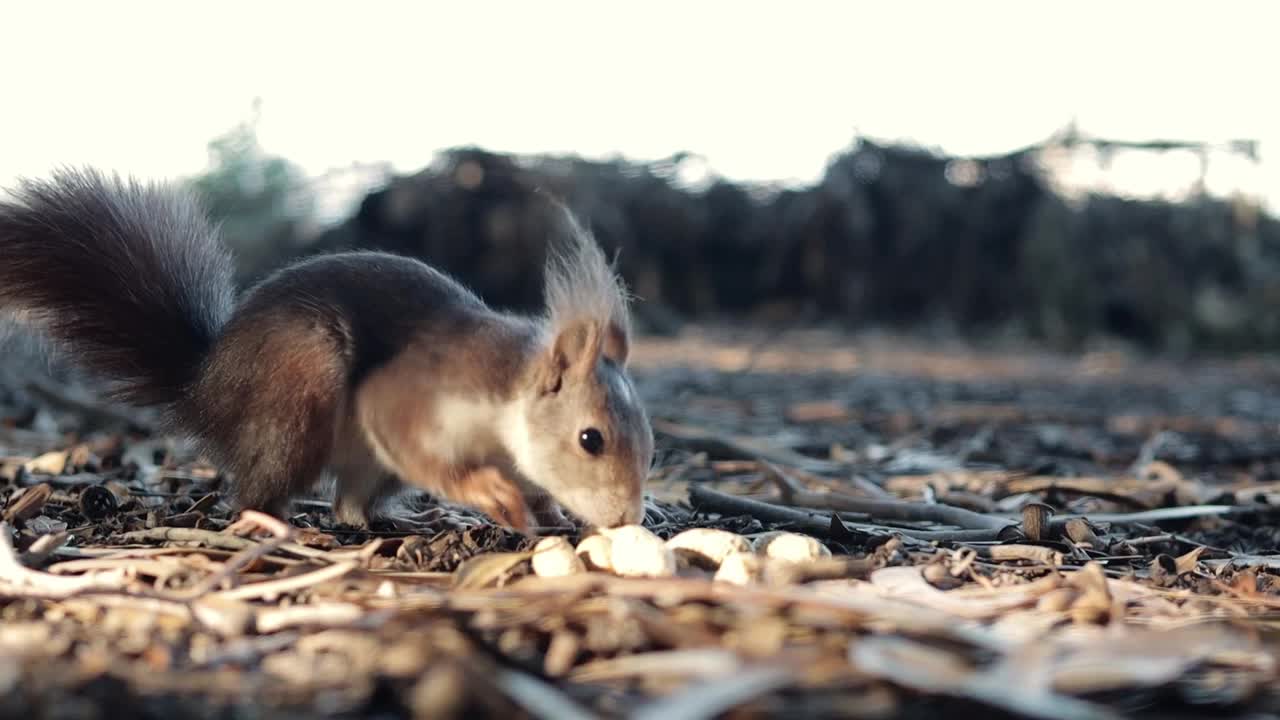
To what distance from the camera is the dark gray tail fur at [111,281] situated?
8.45 feet

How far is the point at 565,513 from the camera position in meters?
2.87

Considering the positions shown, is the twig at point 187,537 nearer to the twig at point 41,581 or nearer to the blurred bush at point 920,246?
the twig at point 41,581

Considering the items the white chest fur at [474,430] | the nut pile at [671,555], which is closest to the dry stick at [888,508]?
the nut pile at [671,555]

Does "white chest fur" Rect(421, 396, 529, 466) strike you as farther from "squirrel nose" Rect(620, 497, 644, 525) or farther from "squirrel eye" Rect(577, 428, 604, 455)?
"squirrel nose" Rect(620, 497, 644, 525)

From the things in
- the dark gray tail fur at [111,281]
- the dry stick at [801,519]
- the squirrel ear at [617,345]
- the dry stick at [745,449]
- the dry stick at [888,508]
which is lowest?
the dry stick at [745,449]

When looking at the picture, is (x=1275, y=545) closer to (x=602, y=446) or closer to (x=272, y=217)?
(x=602, y=446)

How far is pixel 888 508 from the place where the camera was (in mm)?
2758

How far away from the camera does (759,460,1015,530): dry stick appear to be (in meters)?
2.61

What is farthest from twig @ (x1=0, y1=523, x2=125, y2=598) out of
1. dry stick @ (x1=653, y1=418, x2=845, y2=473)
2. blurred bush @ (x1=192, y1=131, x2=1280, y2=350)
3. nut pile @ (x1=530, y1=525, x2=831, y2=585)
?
blurred bush @ (x1=192, y1=131, x2=1280, y2=350)

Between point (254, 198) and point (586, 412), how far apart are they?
9044 millimetres

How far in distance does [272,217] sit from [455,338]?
8137mm

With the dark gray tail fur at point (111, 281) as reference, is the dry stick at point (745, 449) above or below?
below

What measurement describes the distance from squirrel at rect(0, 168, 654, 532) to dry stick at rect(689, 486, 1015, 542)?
356 mm

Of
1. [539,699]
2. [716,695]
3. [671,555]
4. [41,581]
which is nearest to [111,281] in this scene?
[41,581]
